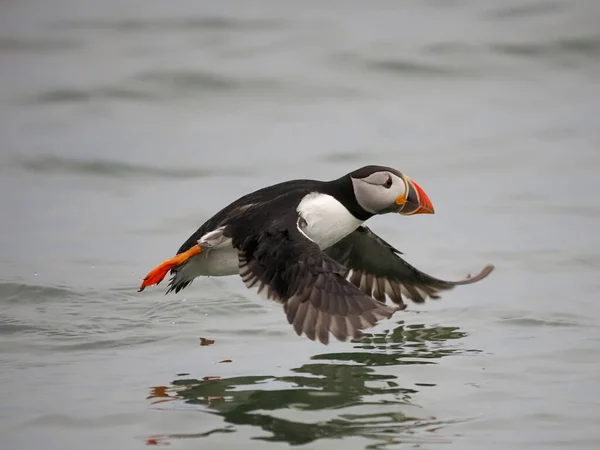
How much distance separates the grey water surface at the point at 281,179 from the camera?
18.8ft

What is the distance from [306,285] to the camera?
19.8 ft

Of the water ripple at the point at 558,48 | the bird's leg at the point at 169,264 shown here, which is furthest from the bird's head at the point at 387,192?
the water ripple at the point at 558,48

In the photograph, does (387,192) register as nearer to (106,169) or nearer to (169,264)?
(169,264)

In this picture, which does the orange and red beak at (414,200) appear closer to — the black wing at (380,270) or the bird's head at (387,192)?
the bird's head at (387,192)

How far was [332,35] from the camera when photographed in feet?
47.1

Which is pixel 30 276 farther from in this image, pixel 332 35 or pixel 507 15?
pixel 507 15

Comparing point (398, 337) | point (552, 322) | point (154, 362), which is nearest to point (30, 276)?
point (154, 362)

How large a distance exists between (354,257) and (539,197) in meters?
3.15

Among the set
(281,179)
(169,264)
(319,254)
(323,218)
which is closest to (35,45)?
(281,179)

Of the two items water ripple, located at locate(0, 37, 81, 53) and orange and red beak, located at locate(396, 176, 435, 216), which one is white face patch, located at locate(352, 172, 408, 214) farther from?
water ripple, located at locate(0, 37, 81, 53)

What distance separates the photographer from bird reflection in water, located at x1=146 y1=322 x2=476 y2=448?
5.36 meters

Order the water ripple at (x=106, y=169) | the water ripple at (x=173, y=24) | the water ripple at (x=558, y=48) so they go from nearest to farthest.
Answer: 1. the water ripple at (x=106, y=169)
2. the water ripple at (x=558, y=48)
3. the water ripple at (x=173, y=24)

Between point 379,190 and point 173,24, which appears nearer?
point 379,190

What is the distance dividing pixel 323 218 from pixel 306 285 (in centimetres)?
96
